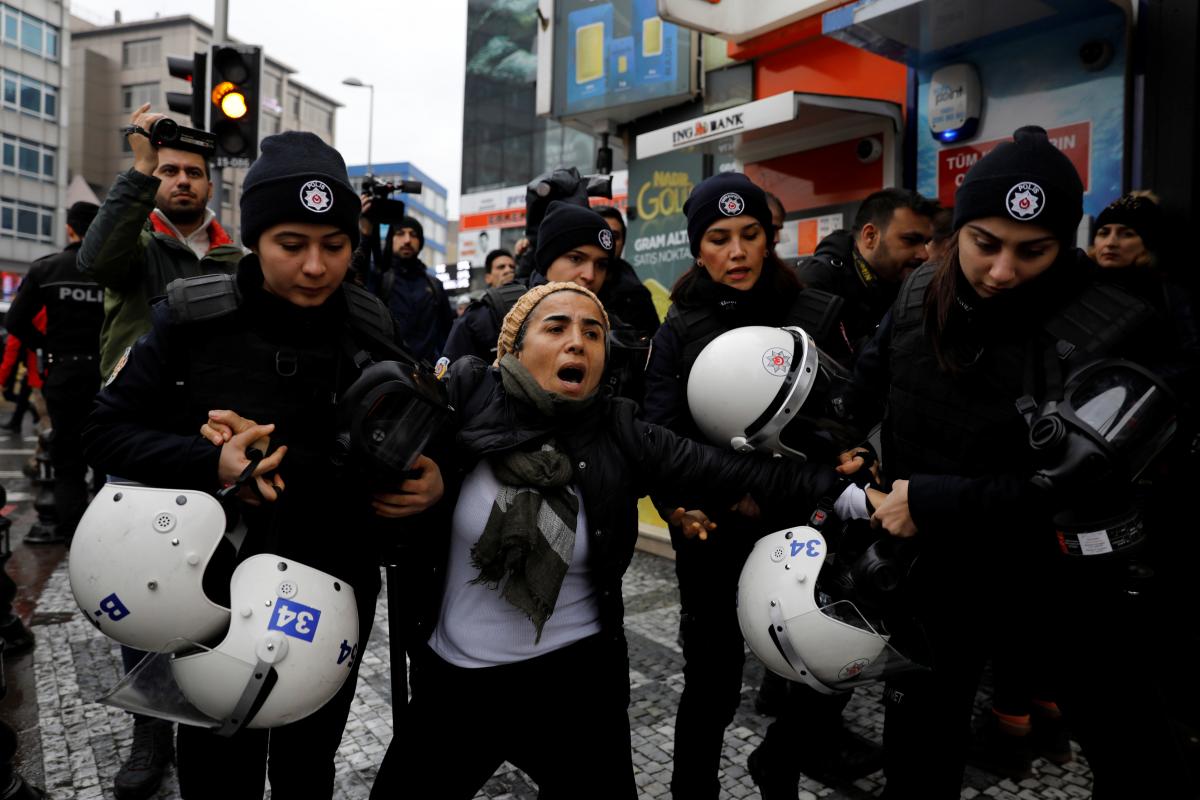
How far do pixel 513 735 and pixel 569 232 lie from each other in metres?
1.95

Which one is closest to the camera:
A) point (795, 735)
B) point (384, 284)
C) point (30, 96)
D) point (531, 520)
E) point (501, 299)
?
point (531, 520)

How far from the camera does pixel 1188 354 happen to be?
6.90 ft

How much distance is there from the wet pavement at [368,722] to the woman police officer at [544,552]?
1146mm

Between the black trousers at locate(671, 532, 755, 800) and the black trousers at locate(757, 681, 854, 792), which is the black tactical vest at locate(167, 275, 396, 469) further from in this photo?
the black trousers at locate(757, 681, 854, 792)

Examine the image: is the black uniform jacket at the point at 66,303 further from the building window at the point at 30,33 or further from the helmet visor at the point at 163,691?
the building window at the point at 30,33

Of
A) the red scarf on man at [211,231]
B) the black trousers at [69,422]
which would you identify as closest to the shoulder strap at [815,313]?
Result: the red scarf on man at [211,231]

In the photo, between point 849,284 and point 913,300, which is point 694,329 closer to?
point 913,300

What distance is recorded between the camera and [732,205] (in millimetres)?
2797

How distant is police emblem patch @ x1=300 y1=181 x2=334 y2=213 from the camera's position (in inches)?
80.4

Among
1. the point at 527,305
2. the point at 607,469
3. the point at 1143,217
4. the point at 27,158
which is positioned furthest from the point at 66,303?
the point at 27,158

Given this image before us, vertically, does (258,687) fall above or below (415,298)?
below

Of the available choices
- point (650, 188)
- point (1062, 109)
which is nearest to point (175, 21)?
point (650, 188)

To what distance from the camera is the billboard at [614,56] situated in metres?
6.98

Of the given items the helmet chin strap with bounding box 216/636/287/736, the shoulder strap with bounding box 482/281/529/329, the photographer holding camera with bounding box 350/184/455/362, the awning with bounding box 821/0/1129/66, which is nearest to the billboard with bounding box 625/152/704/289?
the photographer holding camera with bounding box 350/184/455/362
